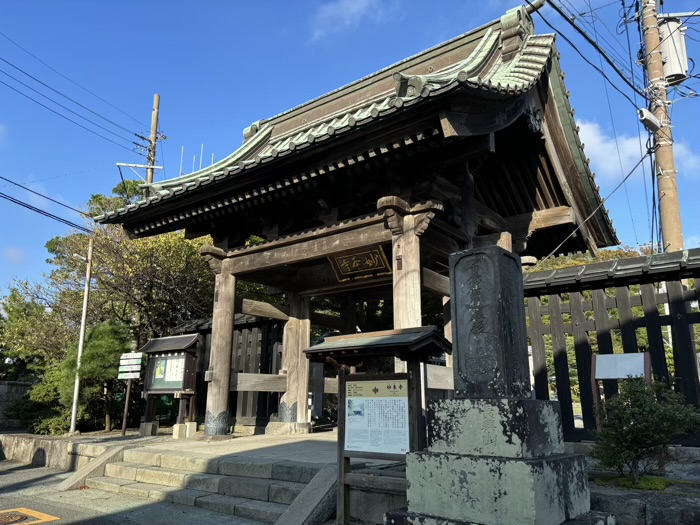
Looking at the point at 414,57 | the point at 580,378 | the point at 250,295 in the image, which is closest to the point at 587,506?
the point at 580,378

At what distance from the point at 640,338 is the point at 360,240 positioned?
13956 mm

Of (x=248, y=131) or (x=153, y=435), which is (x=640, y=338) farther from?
(x=153, y=435)

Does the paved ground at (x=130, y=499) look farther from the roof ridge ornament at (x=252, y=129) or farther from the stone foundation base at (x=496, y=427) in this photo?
the roof ridge ornament at (x=252, y=129)

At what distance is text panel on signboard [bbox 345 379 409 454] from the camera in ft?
14.3

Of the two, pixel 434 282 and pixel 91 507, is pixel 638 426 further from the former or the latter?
pixel 91 507

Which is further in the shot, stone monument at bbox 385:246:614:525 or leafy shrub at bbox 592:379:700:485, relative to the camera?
leafy shrub at bbox 592:379:700:485

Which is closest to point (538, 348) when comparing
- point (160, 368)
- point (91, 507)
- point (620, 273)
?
point (620, 273)

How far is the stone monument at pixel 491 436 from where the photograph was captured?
312 cm

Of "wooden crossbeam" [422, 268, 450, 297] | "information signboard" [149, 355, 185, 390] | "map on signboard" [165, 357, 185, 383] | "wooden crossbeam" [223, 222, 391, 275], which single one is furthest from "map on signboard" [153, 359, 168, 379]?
"wooden crossbeam" [422, 268, 450, 297]

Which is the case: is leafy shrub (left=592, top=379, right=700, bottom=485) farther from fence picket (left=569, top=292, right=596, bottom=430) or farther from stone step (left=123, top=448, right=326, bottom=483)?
stone step (left=123, top=448, right=326, bottom=483)

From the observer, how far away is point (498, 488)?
3.14 m

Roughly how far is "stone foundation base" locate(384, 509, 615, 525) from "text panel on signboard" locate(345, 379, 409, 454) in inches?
28.3

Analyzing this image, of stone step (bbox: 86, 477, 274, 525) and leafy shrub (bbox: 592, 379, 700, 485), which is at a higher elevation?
leafy shrub (bbox: 592, 379, 700, 485)

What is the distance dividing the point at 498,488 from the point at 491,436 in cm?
33
